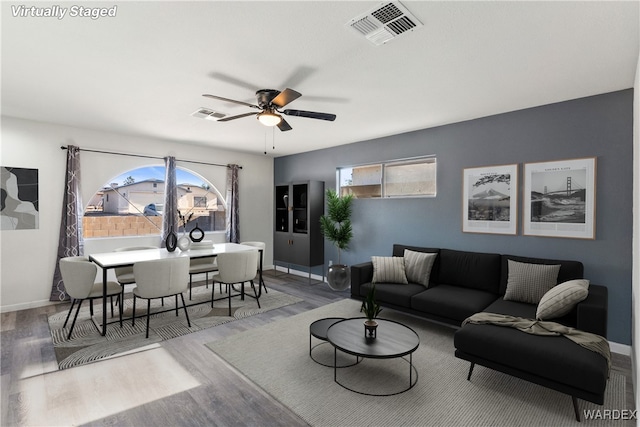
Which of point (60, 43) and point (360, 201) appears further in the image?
point (360, 201)

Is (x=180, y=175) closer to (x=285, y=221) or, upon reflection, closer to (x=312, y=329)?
(x=285, y=221)

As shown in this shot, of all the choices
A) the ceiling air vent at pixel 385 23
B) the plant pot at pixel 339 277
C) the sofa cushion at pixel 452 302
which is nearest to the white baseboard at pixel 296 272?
the plant pot at pixel 339 277

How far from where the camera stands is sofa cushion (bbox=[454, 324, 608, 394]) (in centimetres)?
202

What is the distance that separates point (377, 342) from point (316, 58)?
2364mm

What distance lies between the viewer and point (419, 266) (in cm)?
410

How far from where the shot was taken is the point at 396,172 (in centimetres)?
516

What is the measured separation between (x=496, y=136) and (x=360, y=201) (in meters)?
2.34

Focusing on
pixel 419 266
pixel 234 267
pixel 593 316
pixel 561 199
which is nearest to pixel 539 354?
pixel 593 316

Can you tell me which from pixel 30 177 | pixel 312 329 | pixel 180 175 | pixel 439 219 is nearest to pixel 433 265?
pixel 439 219

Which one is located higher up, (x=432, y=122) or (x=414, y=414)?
(x=432, y=122)

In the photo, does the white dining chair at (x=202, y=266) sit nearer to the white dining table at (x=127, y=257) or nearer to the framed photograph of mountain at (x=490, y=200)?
the white dining table at (x=127, y=257)

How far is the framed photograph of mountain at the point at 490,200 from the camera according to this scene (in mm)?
3834

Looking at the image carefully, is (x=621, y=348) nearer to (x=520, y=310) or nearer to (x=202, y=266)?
(x=520, y=310)

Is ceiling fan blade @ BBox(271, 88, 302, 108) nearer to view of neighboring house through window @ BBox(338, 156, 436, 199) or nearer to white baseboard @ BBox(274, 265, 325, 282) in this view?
view of neighboring house through window @ BBox(338, 156, 436, 199)
